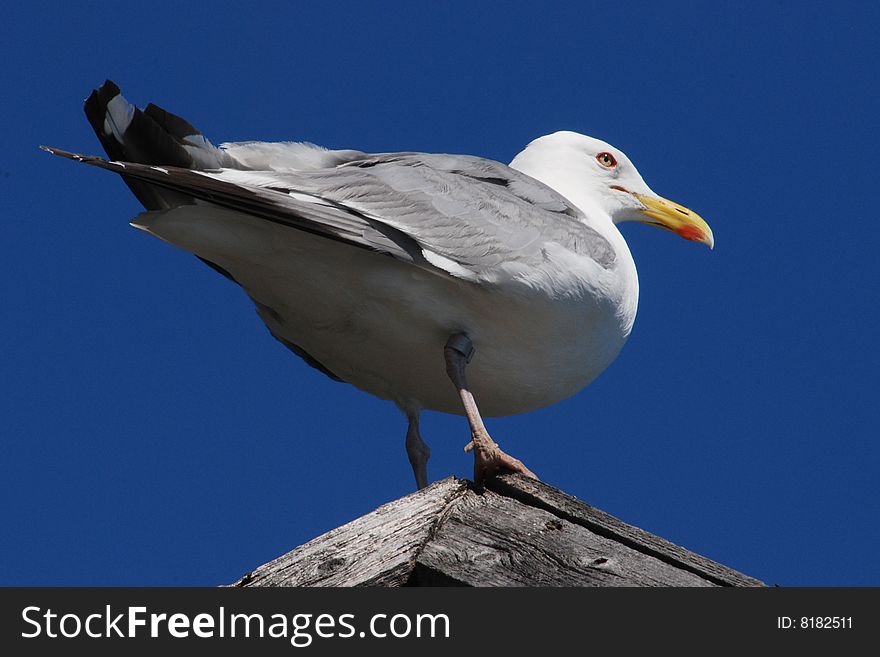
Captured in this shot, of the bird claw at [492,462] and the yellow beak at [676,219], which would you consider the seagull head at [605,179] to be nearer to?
the yellow beak at [676,219]

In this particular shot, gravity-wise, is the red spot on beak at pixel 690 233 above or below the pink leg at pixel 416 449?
above

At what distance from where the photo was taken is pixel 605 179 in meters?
8.32

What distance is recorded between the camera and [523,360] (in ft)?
21.2

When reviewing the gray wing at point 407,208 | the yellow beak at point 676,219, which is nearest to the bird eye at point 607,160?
the yellow beak at point 676,219

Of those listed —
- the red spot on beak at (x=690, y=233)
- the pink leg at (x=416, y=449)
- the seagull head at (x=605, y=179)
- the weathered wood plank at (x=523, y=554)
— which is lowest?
the weathered wood plank at (x=523, y=554)

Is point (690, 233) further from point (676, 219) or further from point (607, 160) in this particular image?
point (607, 160)

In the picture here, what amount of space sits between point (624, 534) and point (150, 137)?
3.05 metres

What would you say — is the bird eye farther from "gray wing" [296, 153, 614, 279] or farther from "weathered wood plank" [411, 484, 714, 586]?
"weathered wood plank" [411, 484, 714, 586]

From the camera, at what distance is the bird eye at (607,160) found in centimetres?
836

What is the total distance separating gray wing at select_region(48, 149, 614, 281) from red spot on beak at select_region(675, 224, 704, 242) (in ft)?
5.89

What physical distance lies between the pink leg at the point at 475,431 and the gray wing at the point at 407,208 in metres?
0.37

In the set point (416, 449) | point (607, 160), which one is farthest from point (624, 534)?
point (607, 160)
